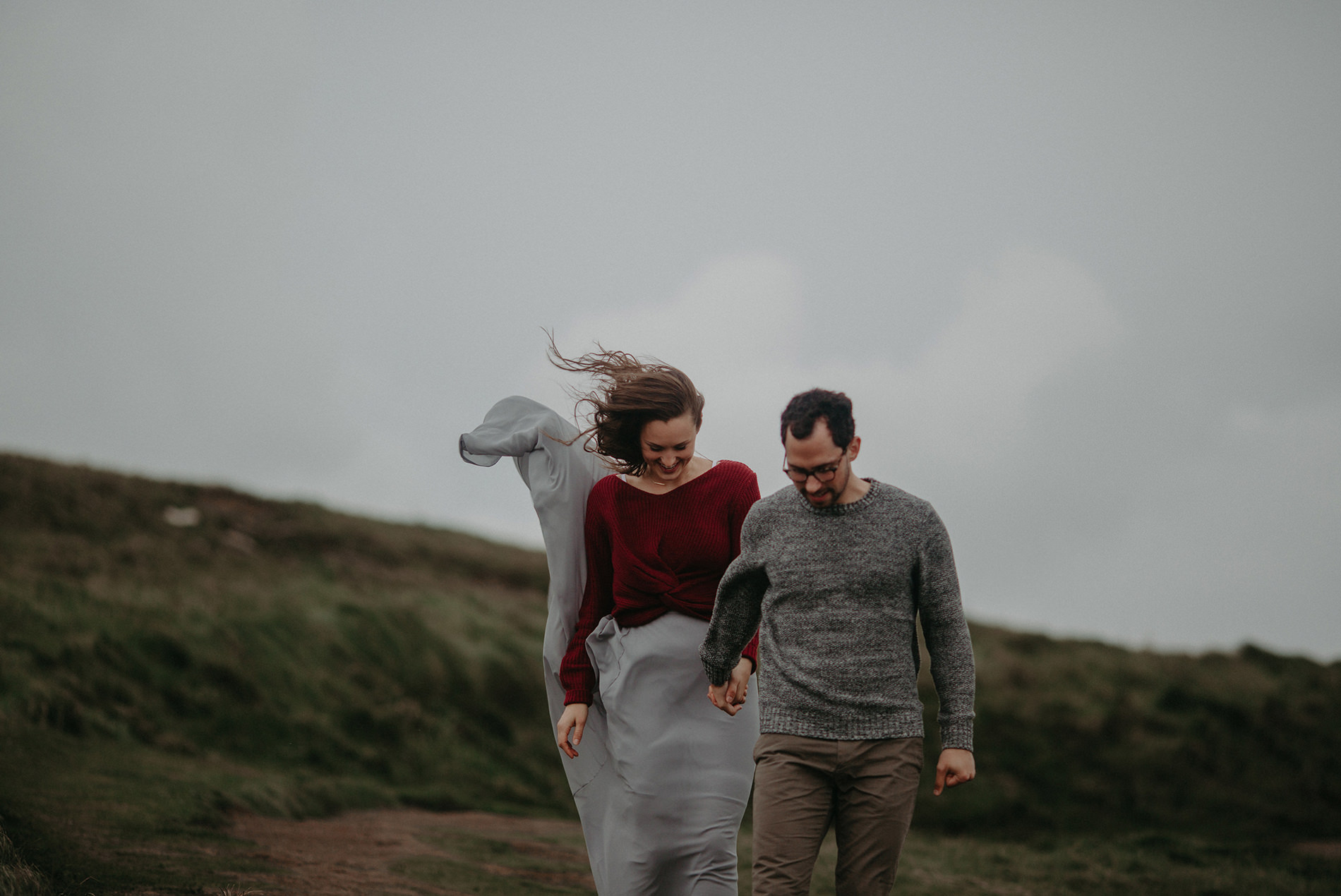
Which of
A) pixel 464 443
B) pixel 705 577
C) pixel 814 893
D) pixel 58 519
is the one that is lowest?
pixel 814 893

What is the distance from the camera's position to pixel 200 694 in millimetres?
11805

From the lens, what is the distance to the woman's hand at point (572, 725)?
434 centimetres

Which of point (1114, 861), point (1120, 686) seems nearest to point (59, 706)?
point (1114, 861)

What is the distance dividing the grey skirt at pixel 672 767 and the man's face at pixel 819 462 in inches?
40.6

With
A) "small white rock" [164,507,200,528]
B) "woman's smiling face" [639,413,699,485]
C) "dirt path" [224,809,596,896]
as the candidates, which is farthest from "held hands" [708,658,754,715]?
"small white rock" [164,507,200,528]

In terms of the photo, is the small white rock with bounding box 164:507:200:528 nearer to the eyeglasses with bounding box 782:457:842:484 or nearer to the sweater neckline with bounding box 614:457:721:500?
the sweater neckline with bounding box 614:457:721:500

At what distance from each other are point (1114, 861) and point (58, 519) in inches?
631

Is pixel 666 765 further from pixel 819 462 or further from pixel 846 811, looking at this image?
pixel 819 462

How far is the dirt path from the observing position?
6.52 meters

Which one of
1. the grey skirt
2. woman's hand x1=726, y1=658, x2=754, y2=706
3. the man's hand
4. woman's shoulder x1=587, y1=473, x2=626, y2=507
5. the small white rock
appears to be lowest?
the small white rock

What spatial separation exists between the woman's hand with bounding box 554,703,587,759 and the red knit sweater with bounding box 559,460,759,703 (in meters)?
0.03

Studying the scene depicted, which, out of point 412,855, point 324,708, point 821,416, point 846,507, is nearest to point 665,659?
point 846,507

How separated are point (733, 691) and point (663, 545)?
722 millimetres

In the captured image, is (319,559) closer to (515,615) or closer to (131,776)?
(515,615)
